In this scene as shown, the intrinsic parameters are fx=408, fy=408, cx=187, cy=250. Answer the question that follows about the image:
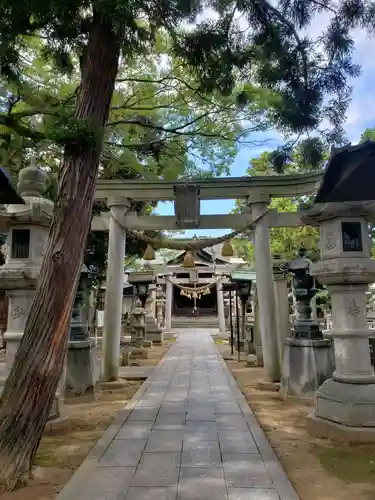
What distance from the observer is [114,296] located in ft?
27.0

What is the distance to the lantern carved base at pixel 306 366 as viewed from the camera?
20.6 feet

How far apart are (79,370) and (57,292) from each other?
12.4ft

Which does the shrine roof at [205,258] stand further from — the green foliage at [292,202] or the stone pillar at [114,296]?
the stone pillar at [114,296]

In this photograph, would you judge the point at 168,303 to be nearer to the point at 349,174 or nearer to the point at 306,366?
the point at 306,366

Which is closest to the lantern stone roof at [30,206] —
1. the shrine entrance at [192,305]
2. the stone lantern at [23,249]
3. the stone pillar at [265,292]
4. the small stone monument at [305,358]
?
the stone lantern at [23,249]

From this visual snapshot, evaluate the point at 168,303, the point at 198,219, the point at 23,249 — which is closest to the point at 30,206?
the point at 23,249

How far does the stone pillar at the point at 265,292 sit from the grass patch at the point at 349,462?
3.62m

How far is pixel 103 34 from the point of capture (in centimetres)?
394

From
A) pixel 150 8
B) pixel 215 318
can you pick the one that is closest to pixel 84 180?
pixel 150 8

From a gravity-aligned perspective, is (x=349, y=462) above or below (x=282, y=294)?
below

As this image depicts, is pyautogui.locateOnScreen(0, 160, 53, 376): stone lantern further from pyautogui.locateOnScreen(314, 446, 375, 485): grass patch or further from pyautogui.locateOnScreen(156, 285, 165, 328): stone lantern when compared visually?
pyautogui.locateOnScreen(156, 285, 165, 328): stone lantern

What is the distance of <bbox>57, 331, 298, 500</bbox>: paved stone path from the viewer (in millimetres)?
2924

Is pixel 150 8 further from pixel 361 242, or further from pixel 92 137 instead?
pixel 361 242

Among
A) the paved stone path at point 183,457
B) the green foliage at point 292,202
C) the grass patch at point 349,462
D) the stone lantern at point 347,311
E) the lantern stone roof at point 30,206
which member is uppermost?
the green foliage at point 292,202
